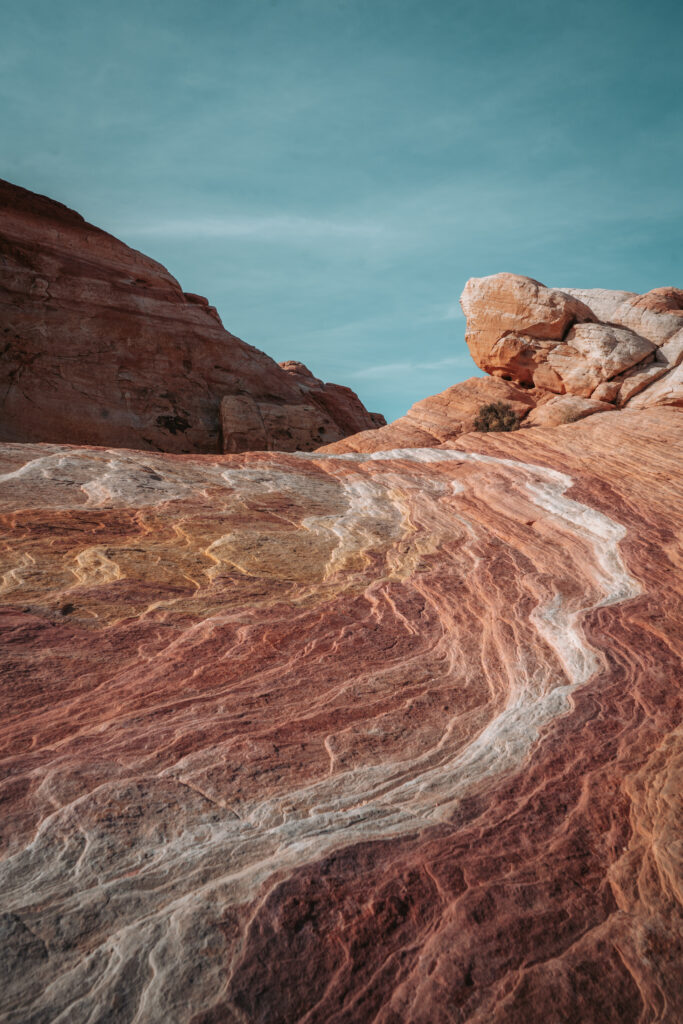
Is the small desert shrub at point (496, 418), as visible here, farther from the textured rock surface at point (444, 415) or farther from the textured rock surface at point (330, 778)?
the textured rock surface at point (330, 778)

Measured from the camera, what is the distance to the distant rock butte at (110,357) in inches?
872

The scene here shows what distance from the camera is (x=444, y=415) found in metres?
23.0

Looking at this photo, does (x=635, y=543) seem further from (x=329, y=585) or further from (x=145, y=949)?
(x=145, y=949)

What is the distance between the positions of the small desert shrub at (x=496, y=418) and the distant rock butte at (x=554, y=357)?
0.34 meters

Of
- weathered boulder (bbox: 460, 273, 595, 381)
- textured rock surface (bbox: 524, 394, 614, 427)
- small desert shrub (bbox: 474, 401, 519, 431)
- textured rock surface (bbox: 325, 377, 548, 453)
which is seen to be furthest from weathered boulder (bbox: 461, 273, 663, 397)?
small desert shrub (bbox: 474, 401, 519, 431)

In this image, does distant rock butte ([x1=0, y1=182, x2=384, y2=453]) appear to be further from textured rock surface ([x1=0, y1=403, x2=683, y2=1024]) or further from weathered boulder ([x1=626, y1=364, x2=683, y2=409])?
textured rock surface ([x1=0, y1=403, x2=683, y2=1024])

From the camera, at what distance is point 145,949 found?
2.96 metres

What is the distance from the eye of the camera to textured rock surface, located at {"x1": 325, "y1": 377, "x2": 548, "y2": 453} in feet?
66.6

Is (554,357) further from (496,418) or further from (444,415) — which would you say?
(444,415)

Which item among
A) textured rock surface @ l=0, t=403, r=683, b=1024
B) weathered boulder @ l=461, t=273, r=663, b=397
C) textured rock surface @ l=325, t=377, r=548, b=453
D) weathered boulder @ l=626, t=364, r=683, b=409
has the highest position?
weathered boulder @ l=461, t=273, r=663, b=397

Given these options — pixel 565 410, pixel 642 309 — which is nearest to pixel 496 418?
pixel 565 410

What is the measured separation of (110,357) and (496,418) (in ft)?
44.7

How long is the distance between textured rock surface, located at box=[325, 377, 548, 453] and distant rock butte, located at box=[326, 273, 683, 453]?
0.04 meters

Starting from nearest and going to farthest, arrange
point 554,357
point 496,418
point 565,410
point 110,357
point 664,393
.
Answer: point 664,393 → point 565,410 → point 496,418 → point 554,357 → point 110,357
